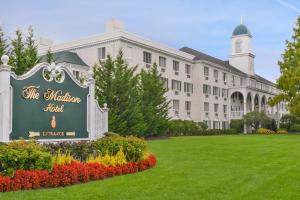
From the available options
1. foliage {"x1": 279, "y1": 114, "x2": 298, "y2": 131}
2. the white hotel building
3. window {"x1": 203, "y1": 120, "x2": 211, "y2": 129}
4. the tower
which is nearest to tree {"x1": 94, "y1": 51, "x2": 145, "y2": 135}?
the white hotel building

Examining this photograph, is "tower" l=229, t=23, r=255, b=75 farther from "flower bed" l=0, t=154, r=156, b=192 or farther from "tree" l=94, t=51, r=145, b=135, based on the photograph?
"flower bed" l=0, t=154, r=156, b=192

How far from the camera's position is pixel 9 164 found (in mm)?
8914

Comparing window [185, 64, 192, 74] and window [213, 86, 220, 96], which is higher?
window [185, 64, 192, 74]

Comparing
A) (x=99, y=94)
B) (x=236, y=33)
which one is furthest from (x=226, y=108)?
(x=99, y=94)

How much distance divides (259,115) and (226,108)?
22.9 ft

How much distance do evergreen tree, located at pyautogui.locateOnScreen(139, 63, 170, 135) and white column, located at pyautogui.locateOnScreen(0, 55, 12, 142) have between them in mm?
23159

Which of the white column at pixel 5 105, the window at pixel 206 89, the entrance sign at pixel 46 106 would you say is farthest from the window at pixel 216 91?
the white column at pixel 5 105

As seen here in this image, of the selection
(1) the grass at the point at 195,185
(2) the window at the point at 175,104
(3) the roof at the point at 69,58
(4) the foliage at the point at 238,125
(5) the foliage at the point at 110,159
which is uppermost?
(3) the roof at the point at 69,58

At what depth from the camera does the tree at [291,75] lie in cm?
4691

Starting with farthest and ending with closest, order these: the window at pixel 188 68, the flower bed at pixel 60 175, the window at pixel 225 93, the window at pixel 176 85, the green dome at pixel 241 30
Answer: the green dome at pixel 241 30 → the window at pixel 225 93 → the window at pixel 188 68 → the window at pixel 176 85 → the flower bed at pixel 60 175

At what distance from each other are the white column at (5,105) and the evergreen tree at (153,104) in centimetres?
2316

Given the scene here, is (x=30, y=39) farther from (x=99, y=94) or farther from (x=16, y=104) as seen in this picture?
(x=16, y=104)

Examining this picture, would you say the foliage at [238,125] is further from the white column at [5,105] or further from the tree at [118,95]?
the white column at [5,105]

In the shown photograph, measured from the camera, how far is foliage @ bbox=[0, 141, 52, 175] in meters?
8.84
